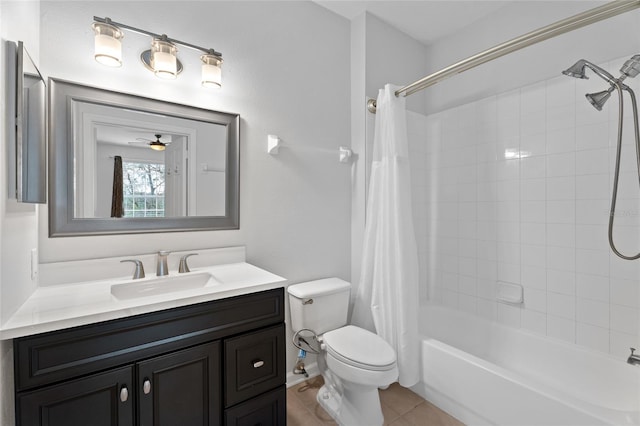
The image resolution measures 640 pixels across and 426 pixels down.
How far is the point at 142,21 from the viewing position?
5.05ft

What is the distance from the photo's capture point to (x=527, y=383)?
1464 millimetres

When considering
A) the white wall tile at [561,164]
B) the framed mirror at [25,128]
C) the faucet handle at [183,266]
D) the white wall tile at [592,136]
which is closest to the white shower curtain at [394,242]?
the white wall tile at [561,164]

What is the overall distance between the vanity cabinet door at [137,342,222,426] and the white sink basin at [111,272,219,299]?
39 cm

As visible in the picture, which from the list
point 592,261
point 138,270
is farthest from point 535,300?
point 138,270

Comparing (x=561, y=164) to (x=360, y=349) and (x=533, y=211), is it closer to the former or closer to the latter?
(x=533, y=211)

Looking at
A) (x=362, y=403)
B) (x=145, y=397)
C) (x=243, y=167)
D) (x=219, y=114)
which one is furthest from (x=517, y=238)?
(x=145, y=397)

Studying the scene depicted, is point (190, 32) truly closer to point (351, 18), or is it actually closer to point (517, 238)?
point (351, 18)

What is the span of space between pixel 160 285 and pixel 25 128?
80 centimetres

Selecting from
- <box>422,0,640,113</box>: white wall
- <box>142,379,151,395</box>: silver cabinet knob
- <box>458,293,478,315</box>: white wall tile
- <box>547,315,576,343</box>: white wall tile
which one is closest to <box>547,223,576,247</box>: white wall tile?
<box>547,315,576,343</box>: white wall tile

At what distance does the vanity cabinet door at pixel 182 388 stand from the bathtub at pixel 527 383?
126cm

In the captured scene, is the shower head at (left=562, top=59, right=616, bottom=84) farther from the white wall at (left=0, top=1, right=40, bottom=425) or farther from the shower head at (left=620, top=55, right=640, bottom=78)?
the white wall at (left=0, top=1, right=40, bottom=425)

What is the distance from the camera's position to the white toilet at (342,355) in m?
1.56

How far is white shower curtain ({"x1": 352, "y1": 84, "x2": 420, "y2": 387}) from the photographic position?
6.15 ft

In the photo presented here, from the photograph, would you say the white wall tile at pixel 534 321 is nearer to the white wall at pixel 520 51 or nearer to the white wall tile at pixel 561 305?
the white wall tile at pixel 561 305
